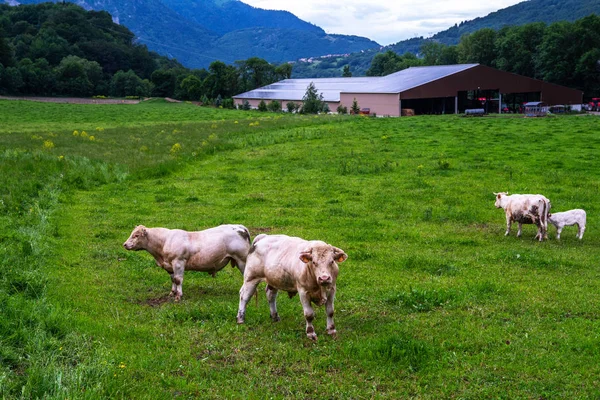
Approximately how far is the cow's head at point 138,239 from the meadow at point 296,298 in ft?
2.83

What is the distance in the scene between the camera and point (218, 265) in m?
A: 10.9

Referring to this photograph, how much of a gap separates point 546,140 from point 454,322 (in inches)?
1088

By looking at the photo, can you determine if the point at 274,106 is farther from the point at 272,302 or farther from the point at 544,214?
the point at 272,302

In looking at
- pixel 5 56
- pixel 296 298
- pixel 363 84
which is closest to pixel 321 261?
pixel 296 298

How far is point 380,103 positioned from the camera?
73500 mm

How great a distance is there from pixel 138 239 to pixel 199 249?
4.11 feet

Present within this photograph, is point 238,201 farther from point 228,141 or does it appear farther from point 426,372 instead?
point 228,141

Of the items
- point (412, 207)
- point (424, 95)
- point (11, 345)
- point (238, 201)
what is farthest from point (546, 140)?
point (424, 95)

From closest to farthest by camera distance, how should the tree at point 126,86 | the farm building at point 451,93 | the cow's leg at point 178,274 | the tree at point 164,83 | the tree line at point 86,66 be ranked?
the cow's leg at point 178,274, the farm building at point 451,93, the tree line at point 86,66, the tree at point 126,86, the tree at point 164,83

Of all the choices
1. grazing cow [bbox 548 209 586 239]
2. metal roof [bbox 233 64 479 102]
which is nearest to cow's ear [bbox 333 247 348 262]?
grazing cow [bbox 548 209 586 239]

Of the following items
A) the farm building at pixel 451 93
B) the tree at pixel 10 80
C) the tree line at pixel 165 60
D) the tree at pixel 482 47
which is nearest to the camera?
the farm building at pixel 451 93

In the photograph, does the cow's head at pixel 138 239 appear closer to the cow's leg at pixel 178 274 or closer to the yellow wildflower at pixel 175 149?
the cow's leg at pixel 178 274

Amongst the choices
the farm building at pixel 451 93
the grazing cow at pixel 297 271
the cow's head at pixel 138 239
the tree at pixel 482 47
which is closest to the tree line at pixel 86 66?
the farm building at pixel 451 93

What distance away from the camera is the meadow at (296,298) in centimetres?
749
